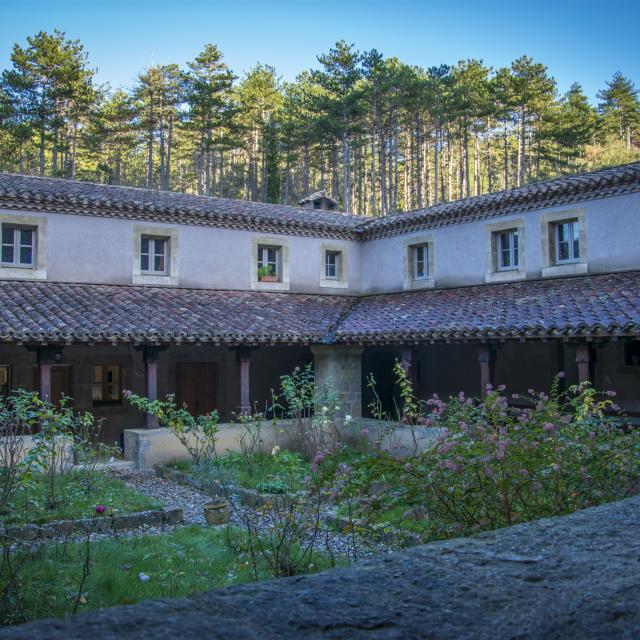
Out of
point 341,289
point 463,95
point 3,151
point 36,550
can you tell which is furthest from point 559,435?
point 3,151

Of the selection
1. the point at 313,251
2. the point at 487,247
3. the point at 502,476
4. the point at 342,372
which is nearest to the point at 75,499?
the point at 502,476

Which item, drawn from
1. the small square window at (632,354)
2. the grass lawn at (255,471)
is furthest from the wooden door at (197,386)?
the small square window at (632,354)

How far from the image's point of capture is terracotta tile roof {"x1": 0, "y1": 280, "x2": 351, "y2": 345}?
43.5 ft

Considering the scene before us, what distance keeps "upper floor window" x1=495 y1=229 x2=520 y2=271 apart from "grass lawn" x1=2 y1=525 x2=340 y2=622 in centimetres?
1117

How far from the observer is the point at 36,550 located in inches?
282

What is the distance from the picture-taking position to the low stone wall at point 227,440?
1384 cm

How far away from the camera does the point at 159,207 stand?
17.0m

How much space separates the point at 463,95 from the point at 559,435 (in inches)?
1315

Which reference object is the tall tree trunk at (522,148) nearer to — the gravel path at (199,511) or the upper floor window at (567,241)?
the upper floor window at (567,241)

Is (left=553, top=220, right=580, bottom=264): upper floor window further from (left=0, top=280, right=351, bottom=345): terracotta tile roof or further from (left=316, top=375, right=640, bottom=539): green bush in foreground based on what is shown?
(left=316, top=375, right=640, bottom=539): green bush in foreground

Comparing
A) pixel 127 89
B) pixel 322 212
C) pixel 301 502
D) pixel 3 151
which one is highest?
pixel 127 89

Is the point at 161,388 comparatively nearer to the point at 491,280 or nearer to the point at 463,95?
the point at 491,280

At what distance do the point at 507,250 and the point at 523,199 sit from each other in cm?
141

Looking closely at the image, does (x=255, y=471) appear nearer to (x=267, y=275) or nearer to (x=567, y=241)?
(x=267, y=275)
